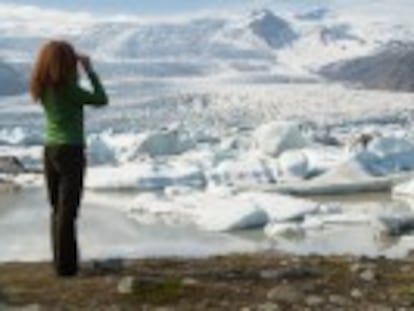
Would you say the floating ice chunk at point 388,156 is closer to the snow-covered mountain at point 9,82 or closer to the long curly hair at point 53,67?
the long curly hair at point 53,67

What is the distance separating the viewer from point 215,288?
18.3 ft

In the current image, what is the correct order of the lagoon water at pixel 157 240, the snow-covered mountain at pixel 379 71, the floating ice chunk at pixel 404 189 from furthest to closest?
the snow-covered mountain at pixel 379 71 → the floating ice chunk at pixel 404 189 → the lagoon water at pixel 157 240

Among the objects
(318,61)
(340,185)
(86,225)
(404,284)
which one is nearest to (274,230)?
(86,225)

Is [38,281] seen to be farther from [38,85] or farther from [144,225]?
[144,225]

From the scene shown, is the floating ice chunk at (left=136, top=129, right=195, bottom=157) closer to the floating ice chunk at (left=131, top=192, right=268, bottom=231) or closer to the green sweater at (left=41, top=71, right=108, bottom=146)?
the floating ice chunk at (left=131, top=192, right=268, bottom=231)

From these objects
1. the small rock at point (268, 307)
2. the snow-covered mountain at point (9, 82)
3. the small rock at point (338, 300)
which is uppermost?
the small rock at point (268, 307)

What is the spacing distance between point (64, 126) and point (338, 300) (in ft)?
5.56

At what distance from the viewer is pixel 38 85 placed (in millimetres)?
6012

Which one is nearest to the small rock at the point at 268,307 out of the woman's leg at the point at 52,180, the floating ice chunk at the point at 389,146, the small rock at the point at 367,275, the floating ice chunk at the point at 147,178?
the small rock at the point at 367,275

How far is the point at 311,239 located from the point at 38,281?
930cm

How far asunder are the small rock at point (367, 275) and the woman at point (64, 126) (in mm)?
1501

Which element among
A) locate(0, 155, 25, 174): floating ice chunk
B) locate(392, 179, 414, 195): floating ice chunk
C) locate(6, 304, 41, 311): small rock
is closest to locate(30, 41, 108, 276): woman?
locate(6, 304, 41, 311): small rock

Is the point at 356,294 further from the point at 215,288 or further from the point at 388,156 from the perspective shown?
the point at 388,156

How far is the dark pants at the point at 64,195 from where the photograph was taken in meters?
5.97
